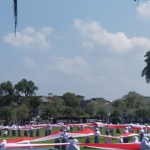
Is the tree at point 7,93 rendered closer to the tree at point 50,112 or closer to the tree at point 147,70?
the tree at point 50,112

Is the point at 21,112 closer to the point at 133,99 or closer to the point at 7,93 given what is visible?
the point at 7,93

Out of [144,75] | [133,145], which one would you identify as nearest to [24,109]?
[144,75]

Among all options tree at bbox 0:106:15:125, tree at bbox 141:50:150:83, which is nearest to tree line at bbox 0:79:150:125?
tree at bbox 0:106:15:125

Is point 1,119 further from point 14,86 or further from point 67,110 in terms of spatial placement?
point 14,86

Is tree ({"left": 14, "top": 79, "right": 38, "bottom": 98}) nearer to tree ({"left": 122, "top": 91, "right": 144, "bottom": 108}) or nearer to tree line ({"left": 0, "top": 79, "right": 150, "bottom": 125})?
tree line ({"left": 0, "top": 79, "right": 150, "bottom": 125})

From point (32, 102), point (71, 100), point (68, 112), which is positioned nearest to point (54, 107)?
point (68, 112)

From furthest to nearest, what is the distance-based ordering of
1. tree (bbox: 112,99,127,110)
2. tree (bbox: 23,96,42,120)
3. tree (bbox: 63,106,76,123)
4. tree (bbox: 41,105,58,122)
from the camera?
1. tree (bbox: 112,99,127,110)
2. tree (bbox: 23,96,42,120)
3. tree (bbox: 63,106,76,123)
4. tree (bbox: 41,105,58,122)

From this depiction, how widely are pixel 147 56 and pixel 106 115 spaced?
667 inches

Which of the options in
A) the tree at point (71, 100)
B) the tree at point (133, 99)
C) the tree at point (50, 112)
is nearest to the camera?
the tree at point (50, 112)

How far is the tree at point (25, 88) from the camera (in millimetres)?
110062

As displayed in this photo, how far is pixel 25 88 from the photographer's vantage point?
110938mm

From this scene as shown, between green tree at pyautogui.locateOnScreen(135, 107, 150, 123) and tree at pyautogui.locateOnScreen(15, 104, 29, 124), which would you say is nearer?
tree at pyautogui.locateOnScreen(15, 104, 29, 124)

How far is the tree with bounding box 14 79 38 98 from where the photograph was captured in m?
110

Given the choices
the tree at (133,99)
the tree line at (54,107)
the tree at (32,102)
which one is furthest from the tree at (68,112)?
the tree at (133,99)
